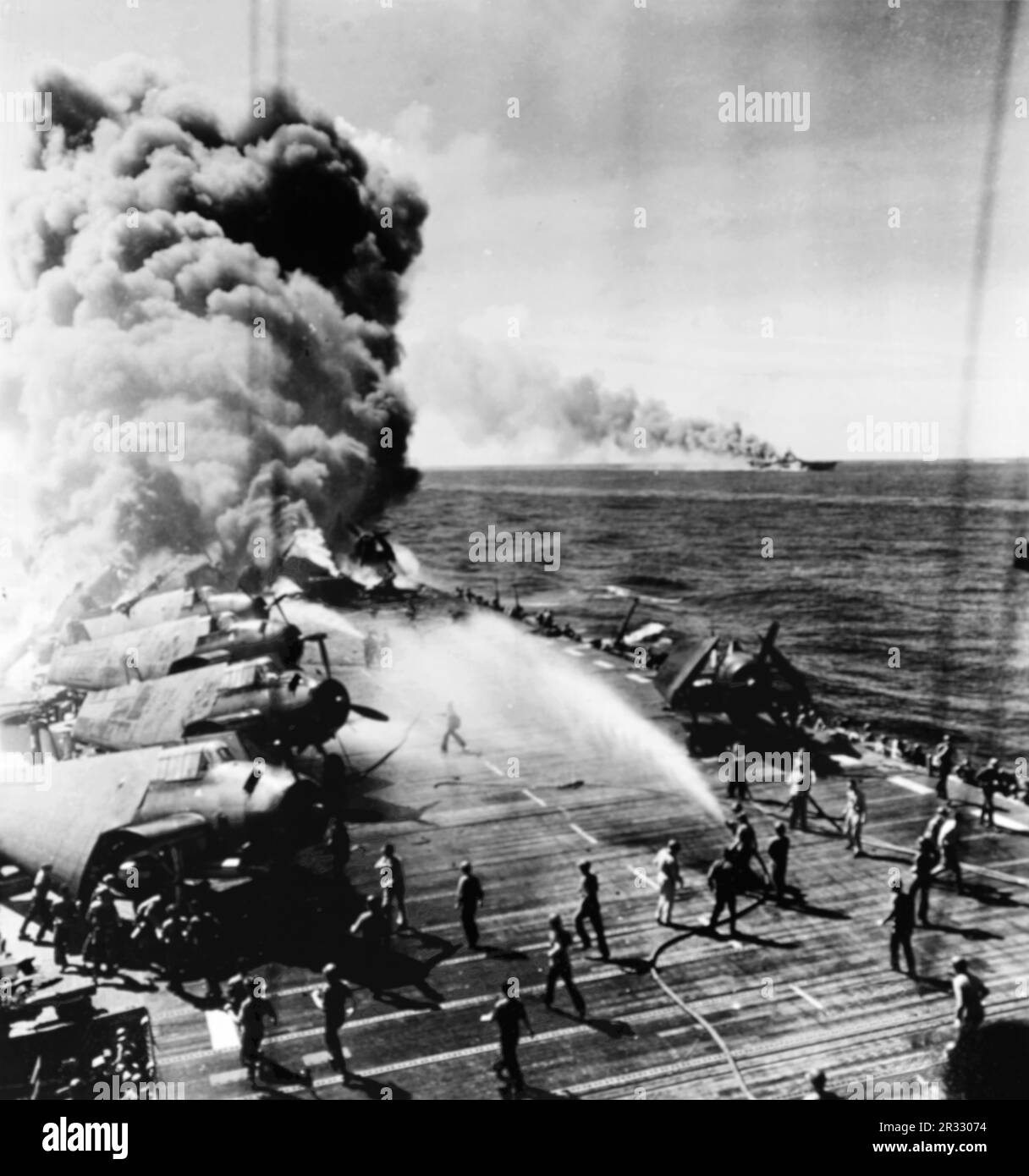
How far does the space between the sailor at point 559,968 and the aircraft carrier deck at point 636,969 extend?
0.62 feet

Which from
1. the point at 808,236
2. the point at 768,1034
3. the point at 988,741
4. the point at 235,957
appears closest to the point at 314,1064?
the point at 235,957

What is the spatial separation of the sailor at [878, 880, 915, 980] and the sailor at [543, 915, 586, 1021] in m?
5.68

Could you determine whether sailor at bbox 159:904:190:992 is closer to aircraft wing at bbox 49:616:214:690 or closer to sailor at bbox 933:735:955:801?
aircraft wing at bbox 49:616:214:690

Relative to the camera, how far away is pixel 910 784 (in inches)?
993

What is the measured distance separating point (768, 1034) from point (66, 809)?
14857mm

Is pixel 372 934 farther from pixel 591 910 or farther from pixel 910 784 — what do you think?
pixel 910 784

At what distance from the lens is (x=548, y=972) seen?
1619 centimetres

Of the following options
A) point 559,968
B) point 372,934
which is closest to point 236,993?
point 372,934

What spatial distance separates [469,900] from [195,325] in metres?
61.1

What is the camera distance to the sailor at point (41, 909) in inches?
716

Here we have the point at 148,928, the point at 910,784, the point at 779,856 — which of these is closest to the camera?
the point at 148,928

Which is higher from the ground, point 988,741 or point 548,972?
point 548,972

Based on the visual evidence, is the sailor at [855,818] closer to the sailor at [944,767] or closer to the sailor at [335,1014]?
the sailor at [944,767]
